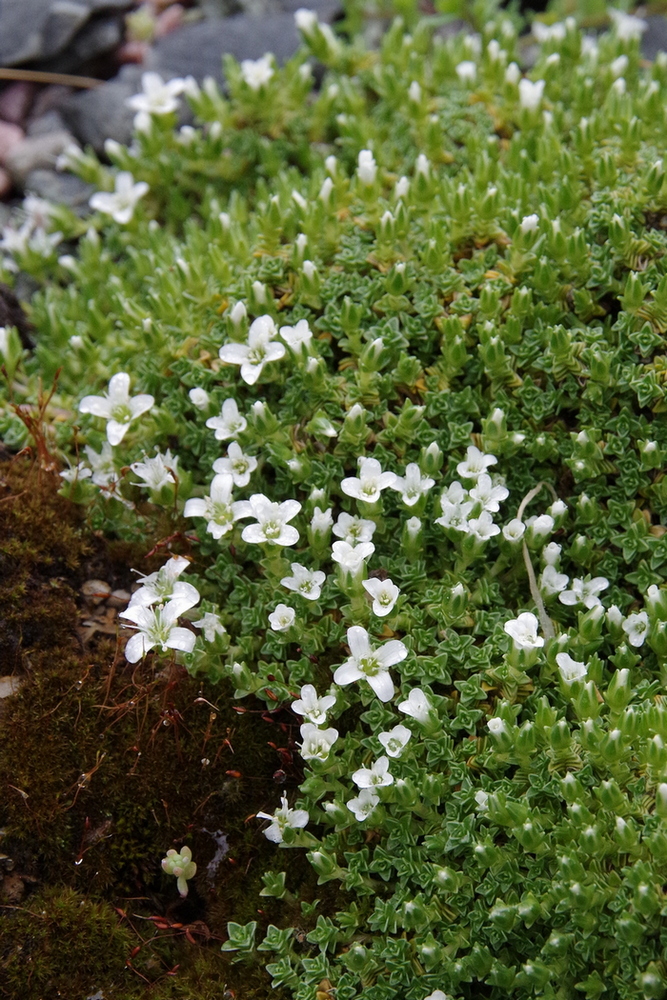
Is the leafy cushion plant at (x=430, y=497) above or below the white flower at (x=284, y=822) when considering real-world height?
above

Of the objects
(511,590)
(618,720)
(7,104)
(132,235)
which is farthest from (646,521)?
(7,104)

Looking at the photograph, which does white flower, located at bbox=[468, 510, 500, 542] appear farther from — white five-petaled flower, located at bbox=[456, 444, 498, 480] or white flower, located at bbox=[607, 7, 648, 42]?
white flower, located at bbox=[607, 7, 648, 42]

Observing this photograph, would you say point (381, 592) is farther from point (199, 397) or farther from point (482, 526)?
point (199, 397)

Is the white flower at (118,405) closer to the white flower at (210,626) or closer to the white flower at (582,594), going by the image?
the white flower at (210,626)

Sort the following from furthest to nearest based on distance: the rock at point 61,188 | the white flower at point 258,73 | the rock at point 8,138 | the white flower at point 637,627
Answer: the rock at point 8,138, the rock at point 61,188, the white flower at point 258,73, the white flower at point 637,627

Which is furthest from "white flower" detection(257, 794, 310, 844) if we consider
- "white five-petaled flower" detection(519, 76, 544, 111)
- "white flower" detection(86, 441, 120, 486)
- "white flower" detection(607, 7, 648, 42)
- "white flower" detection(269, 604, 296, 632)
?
"white flower" detection(607, 7, 648, 42)

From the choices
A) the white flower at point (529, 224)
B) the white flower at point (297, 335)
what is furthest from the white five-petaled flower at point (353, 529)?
the white flower at point (529, 224)

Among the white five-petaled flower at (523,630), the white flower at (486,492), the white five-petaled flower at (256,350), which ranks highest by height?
the white five-petaled flower at (256,350)
